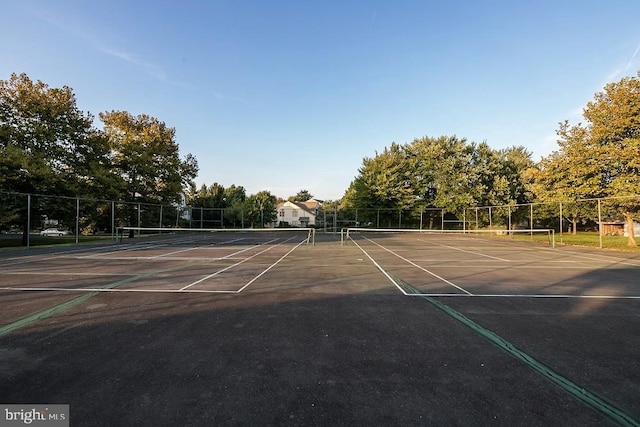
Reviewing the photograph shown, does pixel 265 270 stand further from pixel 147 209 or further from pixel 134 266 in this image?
pixel 147 209

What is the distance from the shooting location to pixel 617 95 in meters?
20.7

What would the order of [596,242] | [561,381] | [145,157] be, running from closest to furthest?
[561,381], [596,242], [145,157]

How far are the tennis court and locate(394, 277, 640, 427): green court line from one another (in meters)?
0.02

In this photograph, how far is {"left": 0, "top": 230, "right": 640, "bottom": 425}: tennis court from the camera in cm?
267

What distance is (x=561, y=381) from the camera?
124 inches

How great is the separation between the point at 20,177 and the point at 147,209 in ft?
36.3

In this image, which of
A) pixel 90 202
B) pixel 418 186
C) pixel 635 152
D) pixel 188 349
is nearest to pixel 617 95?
pixel 635 152

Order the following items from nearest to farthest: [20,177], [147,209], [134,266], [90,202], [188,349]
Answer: [188,349] < [134,266] < [20,177] < [90,202] < [147,209]

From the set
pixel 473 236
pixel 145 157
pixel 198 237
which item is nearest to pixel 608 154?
pixel 473 236

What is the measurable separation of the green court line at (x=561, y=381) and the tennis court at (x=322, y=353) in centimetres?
2

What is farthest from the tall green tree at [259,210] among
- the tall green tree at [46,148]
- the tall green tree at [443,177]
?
the tall green tree at [46,148]

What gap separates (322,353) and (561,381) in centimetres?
242

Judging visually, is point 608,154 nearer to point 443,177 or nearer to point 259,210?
point 443,177

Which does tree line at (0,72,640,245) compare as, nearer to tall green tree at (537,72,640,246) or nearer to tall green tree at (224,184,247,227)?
tall green tree at (537,72,640,246)
